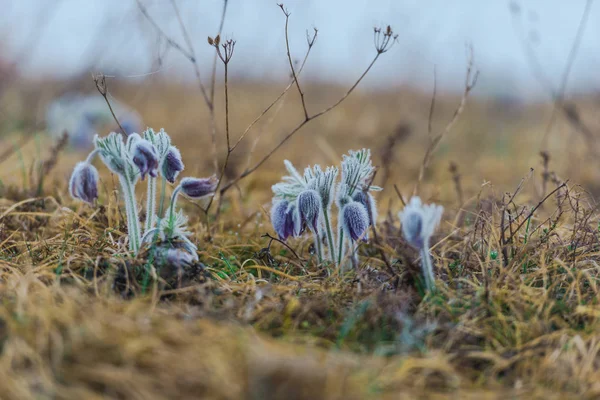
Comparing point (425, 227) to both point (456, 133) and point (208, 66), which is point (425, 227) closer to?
point (208, 66)

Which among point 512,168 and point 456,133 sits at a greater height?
point 456,133

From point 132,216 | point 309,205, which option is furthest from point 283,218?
point 132,216

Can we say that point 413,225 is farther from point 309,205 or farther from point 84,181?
point 84,181

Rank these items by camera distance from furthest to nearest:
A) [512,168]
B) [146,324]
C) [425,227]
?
1. [512,168]
2. [425,227]
3. [146,324]

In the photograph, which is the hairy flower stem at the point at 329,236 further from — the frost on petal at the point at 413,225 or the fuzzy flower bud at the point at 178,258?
the fuzzy flower bud at the point at 178,258

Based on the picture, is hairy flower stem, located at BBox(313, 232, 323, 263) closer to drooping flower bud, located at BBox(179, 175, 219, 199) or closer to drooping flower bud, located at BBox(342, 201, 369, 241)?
drooping flower bud, located at BBox(342, 201, 369, 241)

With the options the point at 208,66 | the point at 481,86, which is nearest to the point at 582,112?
the point at 481,86

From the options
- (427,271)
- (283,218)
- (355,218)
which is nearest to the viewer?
(427,271)
